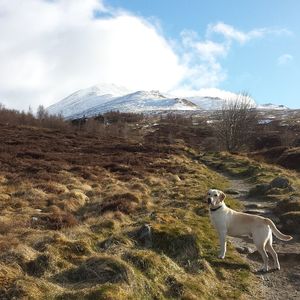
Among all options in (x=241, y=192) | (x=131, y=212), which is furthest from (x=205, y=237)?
(x=241, y=192)

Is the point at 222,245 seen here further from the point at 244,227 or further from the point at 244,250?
the point at 244,250

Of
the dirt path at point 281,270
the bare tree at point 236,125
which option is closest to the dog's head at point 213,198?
the dirt path at point 281,270

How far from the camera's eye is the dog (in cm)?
1027

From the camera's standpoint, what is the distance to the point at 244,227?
1062 cm

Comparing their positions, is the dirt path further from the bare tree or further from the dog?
the bare tree

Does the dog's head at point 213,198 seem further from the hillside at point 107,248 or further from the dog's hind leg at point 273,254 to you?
the dog's hind leg at point 273,254

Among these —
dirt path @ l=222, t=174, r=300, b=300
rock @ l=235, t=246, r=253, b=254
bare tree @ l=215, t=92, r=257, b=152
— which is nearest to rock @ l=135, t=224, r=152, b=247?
dirt path @ l=222, t=174, r=300, b=300

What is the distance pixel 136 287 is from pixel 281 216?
8.83 m

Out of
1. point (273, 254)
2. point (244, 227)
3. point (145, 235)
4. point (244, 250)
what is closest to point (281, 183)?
point (244, 250)

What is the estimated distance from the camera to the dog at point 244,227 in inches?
404

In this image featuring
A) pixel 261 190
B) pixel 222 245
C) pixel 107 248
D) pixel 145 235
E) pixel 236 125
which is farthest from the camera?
pixel 236 125

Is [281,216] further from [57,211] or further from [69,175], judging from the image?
[69,175]

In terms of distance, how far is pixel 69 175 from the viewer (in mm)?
22969

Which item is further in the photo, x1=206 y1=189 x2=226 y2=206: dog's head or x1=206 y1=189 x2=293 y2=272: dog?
x1=206 y1=189 x2=226 y2=206: dog's head
